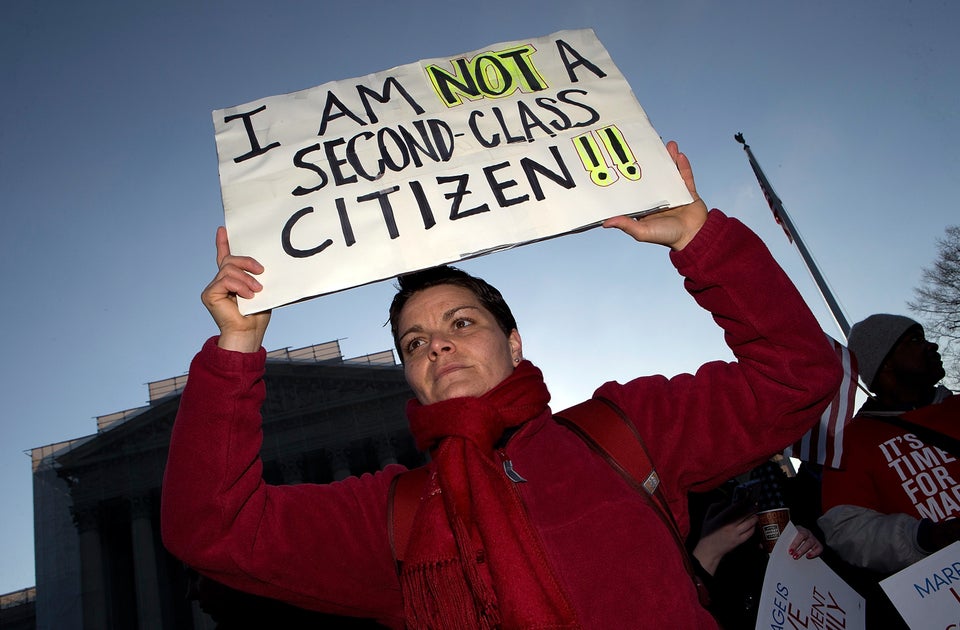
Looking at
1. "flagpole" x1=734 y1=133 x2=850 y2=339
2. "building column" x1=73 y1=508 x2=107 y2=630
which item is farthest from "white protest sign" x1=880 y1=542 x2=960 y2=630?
"building column" x1=73 y1=508 x2=107 y2=630

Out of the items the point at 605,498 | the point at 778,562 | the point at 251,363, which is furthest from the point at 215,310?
the point at 778,562

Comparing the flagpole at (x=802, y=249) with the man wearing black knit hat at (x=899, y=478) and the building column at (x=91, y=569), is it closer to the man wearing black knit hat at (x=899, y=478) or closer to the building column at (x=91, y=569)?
the man wearing black knit hat at (x=899, y=478)

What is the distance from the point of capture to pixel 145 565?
25.0m

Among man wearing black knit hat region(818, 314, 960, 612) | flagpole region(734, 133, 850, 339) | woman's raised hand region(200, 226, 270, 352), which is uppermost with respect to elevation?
flagpole region(734, 133, 850, 339)

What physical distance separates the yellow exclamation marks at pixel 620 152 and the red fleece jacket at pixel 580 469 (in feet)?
0.98

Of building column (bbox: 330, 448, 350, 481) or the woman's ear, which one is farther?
building column (bbox: 330, 448, 350, 481)

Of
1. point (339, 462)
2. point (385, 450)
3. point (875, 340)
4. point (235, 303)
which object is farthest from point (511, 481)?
point (339, 462)

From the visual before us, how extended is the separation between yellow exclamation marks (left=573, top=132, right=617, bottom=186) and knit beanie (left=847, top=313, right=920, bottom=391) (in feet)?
8.07

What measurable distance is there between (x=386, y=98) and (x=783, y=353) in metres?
1.55

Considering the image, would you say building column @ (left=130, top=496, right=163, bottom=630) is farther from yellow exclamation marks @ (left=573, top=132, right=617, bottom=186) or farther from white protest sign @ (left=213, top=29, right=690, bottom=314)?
yellow exclamation marks @ (left=573, top=132, right=617, bottom=186)

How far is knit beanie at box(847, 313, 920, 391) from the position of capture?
3.39 meters

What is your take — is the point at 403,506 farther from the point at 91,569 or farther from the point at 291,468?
the point at 91,569

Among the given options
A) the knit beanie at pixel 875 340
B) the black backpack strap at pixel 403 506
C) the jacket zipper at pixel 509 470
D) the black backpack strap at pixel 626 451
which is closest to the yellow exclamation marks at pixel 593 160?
the black backpack strap at pixel 626 451

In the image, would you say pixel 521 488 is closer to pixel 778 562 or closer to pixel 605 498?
pixel 605 498
